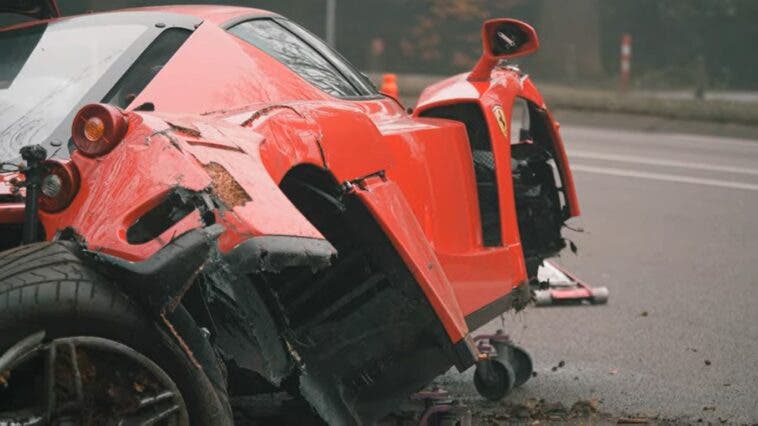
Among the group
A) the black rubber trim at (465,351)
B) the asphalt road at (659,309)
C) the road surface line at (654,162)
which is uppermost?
the black rubber trim at (465,351)

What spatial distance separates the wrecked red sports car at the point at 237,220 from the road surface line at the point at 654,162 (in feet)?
34.1

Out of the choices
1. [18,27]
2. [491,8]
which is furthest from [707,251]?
[491,8]

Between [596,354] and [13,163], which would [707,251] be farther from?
[13,163]

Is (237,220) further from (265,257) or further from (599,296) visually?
(599,296)

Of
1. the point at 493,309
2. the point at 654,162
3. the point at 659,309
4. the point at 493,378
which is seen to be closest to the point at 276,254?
the point at 493,309

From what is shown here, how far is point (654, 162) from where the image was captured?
57.2 feet

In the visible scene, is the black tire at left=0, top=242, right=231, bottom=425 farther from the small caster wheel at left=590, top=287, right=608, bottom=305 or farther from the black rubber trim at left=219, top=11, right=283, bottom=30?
the small caster wheel at left=590, top=287, right=608, bottom=305

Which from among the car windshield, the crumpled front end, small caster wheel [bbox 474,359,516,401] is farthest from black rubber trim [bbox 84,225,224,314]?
small caster wheel [bbox 474,359,516,401]

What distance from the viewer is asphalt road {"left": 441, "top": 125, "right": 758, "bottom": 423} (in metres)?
6.61

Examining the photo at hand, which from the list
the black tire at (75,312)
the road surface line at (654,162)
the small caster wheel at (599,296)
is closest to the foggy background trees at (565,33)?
the road surface line at (654,162)

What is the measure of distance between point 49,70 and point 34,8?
1.05 m

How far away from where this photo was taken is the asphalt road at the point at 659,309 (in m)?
6.61

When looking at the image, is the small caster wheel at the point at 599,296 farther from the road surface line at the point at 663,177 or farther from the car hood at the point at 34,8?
the road surface line at the point at 663,177

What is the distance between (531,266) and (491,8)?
2883 cm
